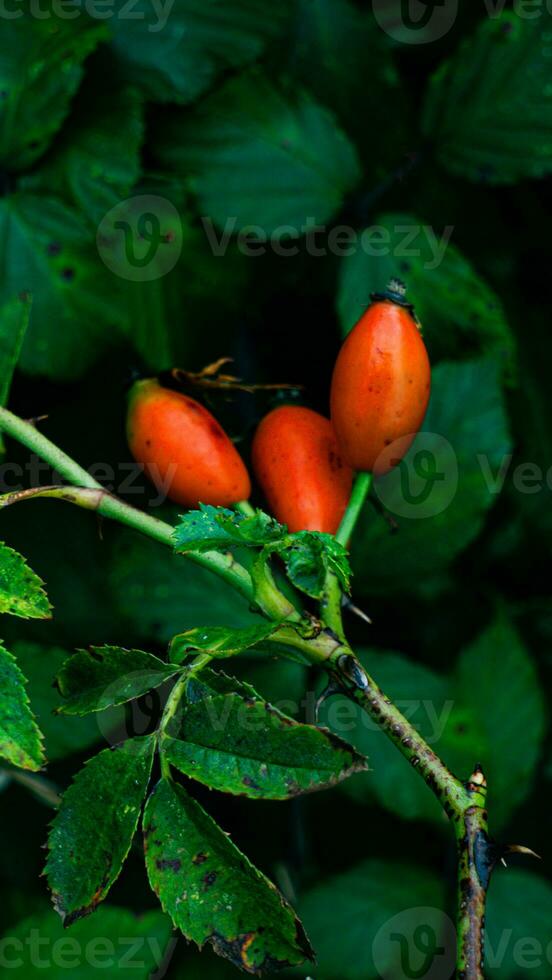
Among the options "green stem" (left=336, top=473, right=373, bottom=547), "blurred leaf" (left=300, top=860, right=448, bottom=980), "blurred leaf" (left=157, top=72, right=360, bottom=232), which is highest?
"blurred leaf" (left=157, top=72, right=360, bottom=232)

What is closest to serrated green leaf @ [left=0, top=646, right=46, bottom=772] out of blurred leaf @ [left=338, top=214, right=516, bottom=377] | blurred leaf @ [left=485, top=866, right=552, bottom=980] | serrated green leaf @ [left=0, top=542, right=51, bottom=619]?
serrated green leaf @ [left=0, top=542, right=51, bottom=619]

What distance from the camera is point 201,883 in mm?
736

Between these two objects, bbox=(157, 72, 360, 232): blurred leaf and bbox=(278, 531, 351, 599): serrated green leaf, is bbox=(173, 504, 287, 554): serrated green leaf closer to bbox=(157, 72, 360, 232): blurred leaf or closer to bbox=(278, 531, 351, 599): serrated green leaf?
bbox=(278, 531, 351, 599): serrated green leaf

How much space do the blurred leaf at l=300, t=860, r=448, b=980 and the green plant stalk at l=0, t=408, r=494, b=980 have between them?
83cm

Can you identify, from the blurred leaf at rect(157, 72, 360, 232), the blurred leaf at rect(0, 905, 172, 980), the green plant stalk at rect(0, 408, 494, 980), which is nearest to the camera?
the green plant stalk at rect(0, 408, 494, 980)

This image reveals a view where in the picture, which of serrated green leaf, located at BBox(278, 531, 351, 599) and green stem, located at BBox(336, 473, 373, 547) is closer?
serrated green leaf, located at BBox(278, 531, 351, 599)

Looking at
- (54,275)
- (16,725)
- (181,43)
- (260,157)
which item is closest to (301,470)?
(16,725)

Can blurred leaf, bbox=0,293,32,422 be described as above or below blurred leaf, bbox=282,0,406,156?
below

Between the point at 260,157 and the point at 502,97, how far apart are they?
1.31 feet

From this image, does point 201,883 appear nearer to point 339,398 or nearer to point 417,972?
point 339,398

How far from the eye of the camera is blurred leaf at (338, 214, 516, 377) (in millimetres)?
1381

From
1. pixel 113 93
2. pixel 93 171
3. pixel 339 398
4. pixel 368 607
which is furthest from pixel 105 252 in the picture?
pixel 368 607

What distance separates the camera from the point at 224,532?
797 mm

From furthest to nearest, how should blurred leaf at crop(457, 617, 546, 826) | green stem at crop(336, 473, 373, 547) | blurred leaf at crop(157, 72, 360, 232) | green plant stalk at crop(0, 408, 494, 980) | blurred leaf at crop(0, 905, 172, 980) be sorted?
blurred leaf at crop(457, 617, 546, 826)
blurred leaf at crop(157, 72, 360, 232)
blurred leaf at crop(0, 905, 172, 980)
green stem at crop(336, 473, 373, 547)
green plant stalk at crop(0, 408, 494, 980)
